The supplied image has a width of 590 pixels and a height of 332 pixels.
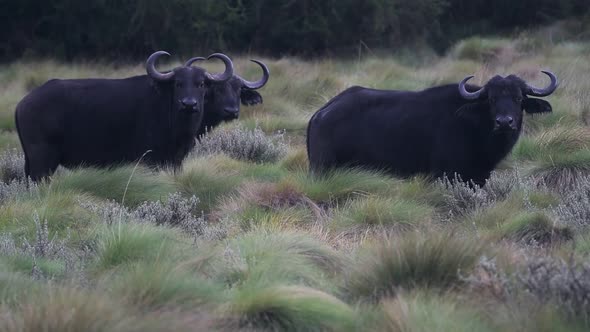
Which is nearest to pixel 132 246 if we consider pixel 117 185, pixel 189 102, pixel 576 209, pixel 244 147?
pixel 117 185

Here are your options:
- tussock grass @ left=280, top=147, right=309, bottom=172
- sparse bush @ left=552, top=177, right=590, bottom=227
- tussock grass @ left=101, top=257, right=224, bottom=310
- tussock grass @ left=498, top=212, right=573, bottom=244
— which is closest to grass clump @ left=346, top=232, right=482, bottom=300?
tussock grass @ left=101, top=257, right=224, bottom=310

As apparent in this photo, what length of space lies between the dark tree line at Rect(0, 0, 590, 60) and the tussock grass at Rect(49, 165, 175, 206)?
60.5ft

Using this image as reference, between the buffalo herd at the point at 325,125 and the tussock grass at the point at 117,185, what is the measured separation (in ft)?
2.96

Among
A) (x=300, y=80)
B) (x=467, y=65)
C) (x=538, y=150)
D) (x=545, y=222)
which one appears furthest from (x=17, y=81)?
(x=545, y=222)

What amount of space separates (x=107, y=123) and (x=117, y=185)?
173 cm

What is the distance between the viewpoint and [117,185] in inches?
337

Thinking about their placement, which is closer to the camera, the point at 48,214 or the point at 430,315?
the point at 430,315

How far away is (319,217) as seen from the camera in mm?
7953

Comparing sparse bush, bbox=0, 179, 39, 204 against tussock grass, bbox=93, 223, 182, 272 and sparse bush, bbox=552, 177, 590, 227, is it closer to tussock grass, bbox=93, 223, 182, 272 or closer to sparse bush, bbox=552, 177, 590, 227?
tussock grass, bbox=93, 223, 182, 272

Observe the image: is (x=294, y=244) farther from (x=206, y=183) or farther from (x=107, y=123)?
(x=107, y=123)

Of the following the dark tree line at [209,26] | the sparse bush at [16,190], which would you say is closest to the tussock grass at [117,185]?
Answer: the sparse bush at [16,190]

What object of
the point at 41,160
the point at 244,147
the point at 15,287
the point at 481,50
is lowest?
the point at 481,50

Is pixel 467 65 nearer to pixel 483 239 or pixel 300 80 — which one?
pixel 300 80

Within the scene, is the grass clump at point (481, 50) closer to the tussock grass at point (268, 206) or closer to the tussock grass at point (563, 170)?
the tussock grass at point (563, 170)
